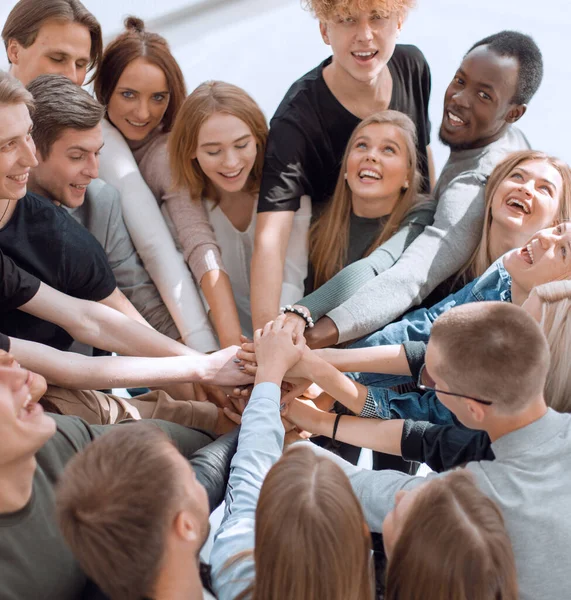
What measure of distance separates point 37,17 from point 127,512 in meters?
1.89

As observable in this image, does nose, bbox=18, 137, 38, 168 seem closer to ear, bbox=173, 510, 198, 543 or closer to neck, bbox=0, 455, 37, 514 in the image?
neck, bbox=0, 455, 37, 514

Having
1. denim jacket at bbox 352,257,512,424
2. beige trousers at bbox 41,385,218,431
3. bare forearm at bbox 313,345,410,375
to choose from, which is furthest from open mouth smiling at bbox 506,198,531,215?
beige trousers at bbox 41,385,218,431

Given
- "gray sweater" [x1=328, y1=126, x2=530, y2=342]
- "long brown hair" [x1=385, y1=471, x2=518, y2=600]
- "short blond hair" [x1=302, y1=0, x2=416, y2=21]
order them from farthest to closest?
"short blond hair" [x1=302, y1=0, x2=416, y2=21] < "gray sweater" [x1=328, y1=126, x2=530, y2=342] < "long brown hair" [x1=385, y1=471, x2=518, y2=600]

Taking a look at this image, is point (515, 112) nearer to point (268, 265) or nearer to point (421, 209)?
point (421, 209)

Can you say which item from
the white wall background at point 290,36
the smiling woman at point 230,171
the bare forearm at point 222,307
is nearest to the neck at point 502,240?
the smiling woman at point 230,171

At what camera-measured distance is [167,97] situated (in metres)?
2.51

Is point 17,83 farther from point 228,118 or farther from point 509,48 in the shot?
point 509,48

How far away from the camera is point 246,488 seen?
1430 millimetres

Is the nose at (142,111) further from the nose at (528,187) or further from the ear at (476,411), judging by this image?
the ear at (476,411)

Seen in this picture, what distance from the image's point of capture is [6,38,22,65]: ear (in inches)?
96.8

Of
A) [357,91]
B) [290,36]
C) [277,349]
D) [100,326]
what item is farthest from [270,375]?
[290,36]

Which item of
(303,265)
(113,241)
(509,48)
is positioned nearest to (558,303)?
(303,265)

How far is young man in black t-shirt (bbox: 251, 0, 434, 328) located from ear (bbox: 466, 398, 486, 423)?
34.1 inches

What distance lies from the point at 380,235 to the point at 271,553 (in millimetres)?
1304
